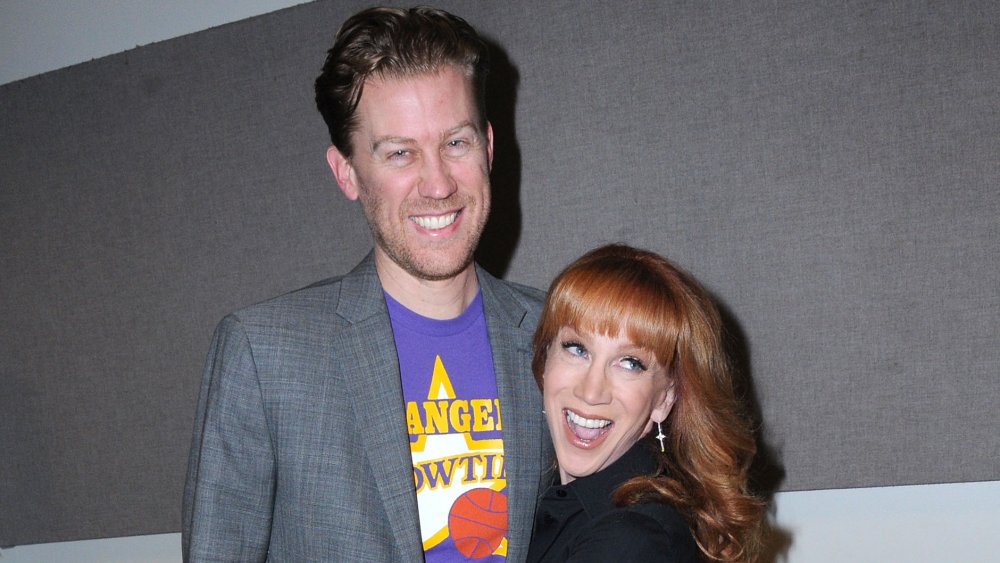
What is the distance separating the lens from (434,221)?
153 centimetres

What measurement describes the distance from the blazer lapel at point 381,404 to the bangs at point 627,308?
0.33 meters

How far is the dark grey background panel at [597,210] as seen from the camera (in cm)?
177

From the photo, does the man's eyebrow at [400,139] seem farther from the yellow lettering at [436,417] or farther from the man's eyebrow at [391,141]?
the yellow lettering at [436,417]

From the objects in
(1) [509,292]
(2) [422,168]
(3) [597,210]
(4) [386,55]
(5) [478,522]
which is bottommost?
(5) [478,522]

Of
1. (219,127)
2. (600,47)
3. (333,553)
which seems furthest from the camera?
(219,127)

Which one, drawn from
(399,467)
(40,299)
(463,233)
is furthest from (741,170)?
(40,299)

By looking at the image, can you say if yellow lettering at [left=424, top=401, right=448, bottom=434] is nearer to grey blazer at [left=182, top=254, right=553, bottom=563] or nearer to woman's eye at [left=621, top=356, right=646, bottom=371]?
grey blazer at [left=182, top=254, right=553, bottom=563]

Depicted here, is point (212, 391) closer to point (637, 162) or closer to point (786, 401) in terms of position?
point (637, 162)

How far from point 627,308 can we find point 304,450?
1.96ft

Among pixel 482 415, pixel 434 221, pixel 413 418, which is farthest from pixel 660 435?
pixel 434 221

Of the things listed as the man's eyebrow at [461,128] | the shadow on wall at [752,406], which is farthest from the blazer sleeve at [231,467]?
the shadow on wall at [752,406]

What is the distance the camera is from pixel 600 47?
1951mm

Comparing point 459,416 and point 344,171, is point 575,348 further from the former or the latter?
point 344,171

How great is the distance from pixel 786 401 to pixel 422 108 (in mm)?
1045
